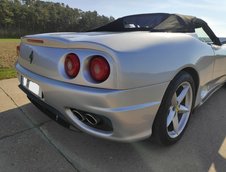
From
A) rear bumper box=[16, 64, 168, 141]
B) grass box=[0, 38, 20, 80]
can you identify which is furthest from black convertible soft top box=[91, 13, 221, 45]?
grass box=[0, 38, 20, 80]

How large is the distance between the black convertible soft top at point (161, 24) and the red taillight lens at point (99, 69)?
1.15 metres

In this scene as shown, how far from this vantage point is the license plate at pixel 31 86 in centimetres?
216

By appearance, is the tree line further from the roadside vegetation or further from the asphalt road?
the asphalt road

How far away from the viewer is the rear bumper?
1.74 meters

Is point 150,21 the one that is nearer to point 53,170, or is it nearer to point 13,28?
point 53,170

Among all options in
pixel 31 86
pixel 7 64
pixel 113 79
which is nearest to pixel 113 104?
pixel 113 79

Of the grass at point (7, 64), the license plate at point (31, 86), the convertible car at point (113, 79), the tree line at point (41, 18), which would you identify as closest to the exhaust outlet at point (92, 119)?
the convertible car at point (113, 79)

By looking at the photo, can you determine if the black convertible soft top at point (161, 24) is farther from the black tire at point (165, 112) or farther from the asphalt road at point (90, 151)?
the asphalt road at point (90, 151)

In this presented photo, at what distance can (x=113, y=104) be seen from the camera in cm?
173

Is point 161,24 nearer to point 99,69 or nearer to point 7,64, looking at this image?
point 99,69

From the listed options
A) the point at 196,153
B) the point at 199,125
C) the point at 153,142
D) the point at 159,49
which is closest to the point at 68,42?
the point at 159,49

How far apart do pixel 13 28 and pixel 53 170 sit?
7166 cm

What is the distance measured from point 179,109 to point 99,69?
1126 millimetres

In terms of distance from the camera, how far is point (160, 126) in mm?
2123
